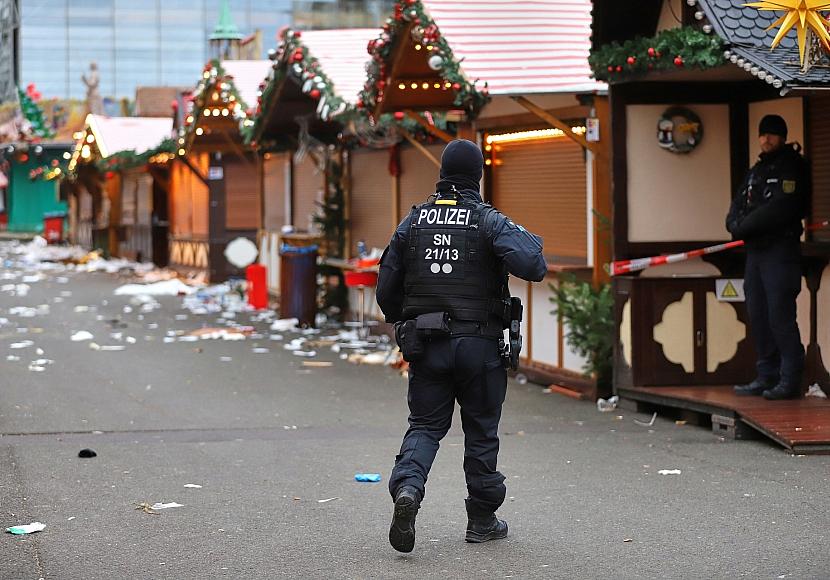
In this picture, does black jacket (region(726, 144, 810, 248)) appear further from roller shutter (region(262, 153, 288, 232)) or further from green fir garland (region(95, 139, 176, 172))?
green fir garland (region(95, 139, 176, 172))

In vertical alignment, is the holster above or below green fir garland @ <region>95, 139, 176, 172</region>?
below

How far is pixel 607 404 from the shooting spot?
12164 millimetres

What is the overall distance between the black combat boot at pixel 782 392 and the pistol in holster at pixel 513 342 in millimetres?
4424

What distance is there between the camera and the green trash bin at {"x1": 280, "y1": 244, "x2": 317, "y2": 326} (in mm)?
20281

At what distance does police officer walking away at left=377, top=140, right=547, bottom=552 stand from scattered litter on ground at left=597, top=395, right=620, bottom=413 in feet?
16.6

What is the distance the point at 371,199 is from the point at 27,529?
12773 millimetres

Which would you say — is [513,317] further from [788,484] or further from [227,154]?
[227,154]

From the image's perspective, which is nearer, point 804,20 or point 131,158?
point 804,20

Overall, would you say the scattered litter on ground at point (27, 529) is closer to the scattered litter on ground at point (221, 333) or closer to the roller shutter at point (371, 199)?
the scattered litter on ground at point (221, 333)

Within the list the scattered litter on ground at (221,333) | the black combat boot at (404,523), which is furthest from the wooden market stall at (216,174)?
the black combat boot at (404,523)

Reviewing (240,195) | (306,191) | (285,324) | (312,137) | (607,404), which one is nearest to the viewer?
(607,404)

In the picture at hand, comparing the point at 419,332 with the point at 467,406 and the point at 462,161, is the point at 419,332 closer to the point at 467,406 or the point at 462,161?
the point at 467,406

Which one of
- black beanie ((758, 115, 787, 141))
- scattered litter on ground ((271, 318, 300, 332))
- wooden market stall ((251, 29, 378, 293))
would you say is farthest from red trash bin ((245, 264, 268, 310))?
black beanie ((758, 115, 787, 141))

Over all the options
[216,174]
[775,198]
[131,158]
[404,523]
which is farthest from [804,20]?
[131,158]
